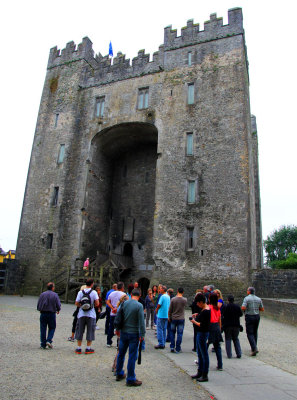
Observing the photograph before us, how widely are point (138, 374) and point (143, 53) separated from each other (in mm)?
23645

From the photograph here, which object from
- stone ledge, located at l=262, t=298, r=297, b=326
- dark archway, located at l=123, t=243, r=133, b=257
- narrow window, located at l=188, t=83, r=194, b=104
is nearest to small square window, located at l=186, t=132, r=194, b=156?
narrow window, located at l=188, t=83, r=194, b=104

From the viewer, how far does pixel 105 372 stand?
18.9ft

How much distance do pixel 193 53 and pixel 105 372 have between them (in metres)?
21.8

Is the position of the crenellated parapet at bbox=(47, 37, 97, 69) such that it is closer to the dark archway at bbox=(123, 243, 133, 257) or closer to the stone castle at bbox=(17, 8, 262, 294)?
the stone castle at bbox=(17, 8, 262, 294)

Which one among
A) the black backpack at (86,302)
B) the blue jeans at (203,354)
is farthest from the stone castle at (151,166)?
the blue jeans at (203,354)

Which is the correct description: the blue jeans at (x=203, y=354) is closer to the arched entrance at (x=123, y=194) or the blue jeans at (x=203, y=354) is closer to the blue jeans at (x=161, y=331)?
the blue jeans at (x=161, y=331)

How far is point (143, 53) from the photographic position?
24.8m

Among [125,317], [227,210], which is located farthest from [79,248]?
[125,317]

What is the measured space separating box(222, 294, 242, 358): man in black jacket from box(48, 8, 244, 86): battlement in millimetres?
19496

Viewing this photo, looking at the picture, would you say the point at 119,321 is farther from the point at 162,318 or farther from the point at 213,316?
the point at 162,318

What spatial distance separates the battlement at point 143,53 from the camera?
865 inches

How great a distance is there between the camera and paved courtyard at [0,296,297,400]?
15.4ft

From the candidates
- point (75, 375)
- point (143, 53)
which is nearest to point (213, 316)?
point (75, 375)

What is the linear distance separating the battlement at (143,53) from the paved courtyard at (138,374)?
2009 centimetres
